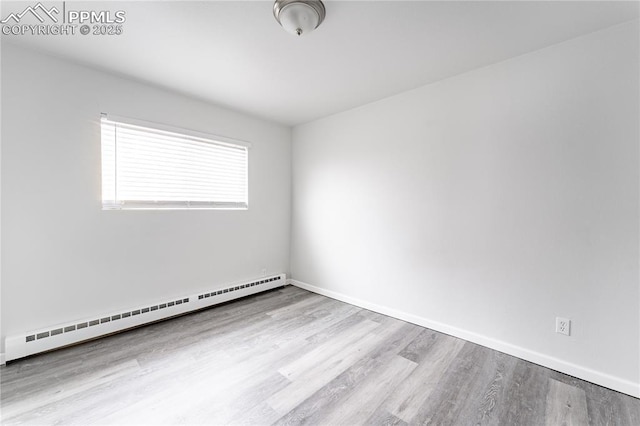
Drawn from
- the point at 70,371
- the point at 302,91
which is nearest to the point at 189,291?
the point at 70,371

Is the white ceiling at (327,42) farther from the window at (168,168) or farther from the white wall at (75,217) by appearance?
the window at (168,168)

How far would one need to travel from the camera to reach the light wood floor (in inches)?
58.5

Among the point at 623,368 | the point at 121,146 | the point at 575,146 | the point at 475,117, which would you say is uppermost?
the point at 475,117

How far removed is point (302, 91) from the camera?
9.04 feet

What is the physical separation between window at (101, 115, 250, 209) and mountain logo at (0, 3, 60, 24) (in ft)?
2.48

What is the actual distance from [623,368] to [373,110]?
3.00 meters

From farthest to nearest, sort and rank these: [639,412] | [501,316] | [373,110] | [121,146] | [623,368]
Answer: [373,110]
[121,146]
[501,316]
[623,368]
[639,412]

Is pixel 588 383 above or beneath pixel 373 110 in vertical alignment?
beneath

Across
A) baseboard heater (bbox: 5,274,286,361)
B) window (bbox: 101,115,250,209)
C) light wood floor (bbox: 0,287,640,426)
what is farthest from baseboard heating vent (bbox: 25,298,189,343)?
window (bbox: 101,115,250,209)

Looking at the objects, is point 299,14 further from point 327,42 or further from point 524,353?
point 524,353

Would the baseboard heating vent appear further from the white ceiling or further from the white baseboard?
the white ceiling

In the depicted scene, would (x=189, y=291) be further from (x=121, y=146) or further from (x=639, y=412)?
(x=639, y=412)

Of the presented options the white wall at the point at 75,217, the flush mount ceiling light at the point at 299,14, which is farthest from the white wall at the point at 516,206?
the white wall at the point at 75,217

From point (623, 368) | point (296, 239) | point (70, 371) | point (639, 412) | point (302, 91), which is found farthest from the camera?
point (296, 239)
